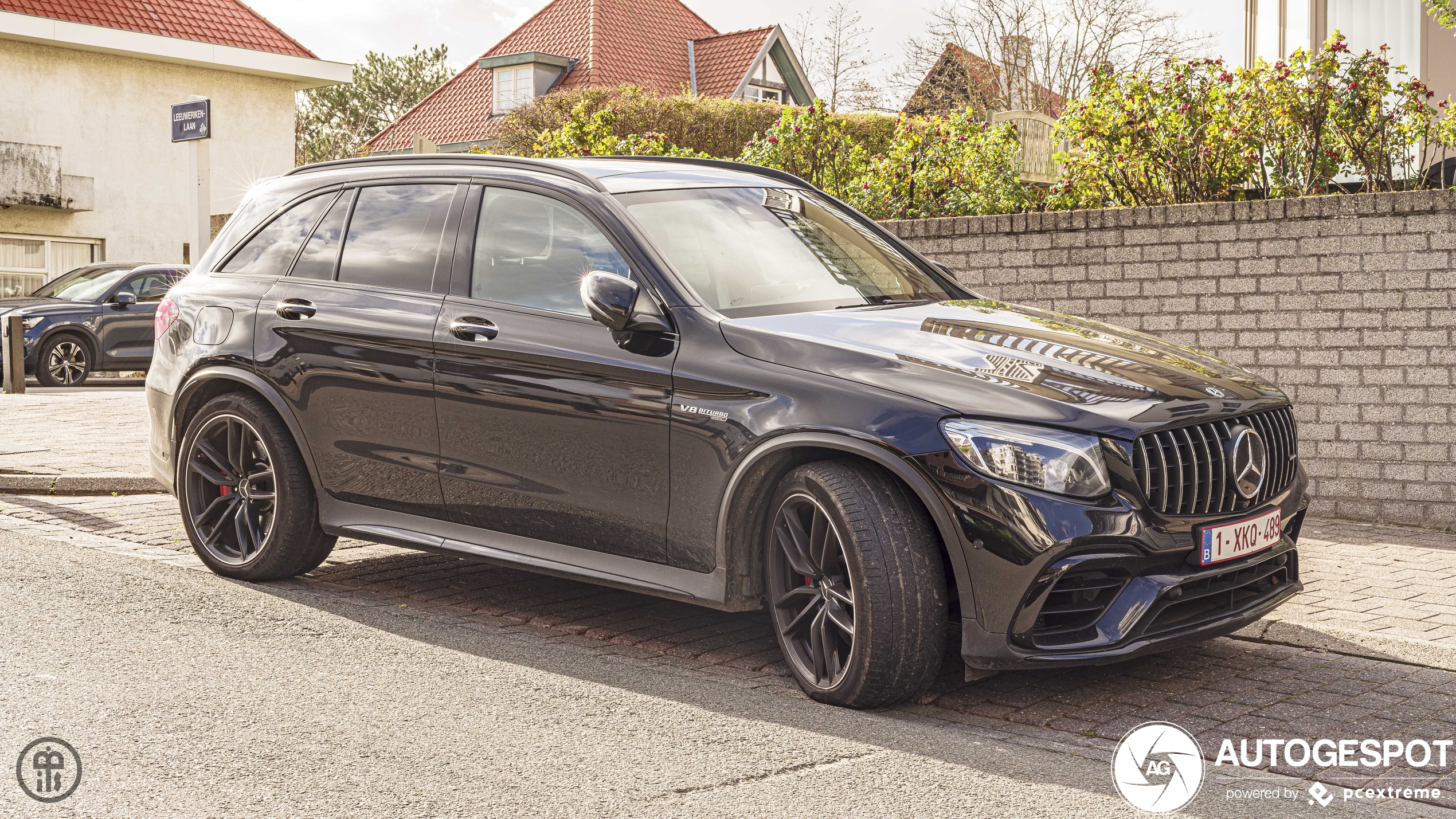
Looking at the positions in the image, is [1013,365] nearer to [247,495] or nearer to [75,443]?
[247,495]

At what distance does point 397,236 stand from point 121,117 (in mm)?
25894

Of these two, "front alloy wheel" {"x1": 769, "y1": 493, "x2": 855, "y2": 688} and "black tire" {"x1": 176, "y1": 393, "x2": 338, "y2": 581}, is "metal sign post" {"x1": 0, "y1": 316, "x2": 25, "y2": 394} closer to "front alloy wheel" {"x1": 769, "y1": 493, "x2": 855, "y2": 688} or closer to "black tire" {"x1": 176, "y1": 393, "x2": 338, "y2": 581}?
"black tire" {"x1": 176, "y1": 393, "x2": 338, "y2": 581}

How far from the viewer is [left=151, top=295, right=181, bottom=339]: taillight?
22.2 feet

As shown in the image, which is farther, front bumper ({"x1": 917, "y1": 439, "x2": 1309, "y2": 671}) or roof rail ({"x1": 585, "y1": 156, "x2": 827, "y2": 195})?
roof rail ({"x1": 585, "y1": 156, "x2": 827, "y2": 195})

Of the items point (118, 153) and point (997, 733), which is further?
point (118, 153)

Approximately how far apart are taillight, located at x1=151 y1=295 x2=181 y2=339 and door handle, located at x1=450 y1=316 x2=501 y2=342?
1967mm

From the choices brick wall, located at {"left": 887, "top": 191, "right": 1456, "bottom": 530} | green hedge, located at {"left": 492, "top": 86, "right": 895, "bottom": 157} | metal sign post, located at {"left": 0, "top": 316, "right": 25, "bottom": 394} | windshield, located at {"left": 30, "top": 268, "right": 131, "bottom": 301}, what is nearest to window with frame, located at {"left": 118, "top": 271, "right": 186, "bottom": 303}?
windshield, located at {"left": 30, "top": 268, "right": 131, "bottom": 301}

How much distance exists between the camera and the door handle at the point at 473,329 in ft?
17.9

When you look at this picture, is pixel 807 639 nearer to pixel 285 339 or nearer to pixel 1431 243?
pixel 285 339

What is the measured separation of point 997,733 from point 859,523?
0.79 metres

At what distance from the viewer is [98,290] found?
1944 centimetres

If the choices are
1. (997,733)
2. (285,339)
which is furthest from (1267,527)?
(285,339)

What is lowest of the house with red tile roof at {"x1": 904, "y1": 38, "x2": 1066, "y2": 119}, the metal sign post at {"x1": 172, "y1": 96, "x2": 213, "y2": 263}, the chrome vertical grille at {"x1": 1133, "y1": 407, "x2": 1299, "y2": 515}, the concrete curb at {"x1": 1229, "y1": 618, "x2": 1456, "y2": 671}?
the concrete curb at {"x1": 1229, "y1": 618, "x2": 1456, "y2": 671}

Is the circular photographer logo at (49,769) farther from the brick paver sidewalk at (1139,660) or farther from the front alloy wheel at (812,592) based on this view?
the front alloy wheel at (812,592)
